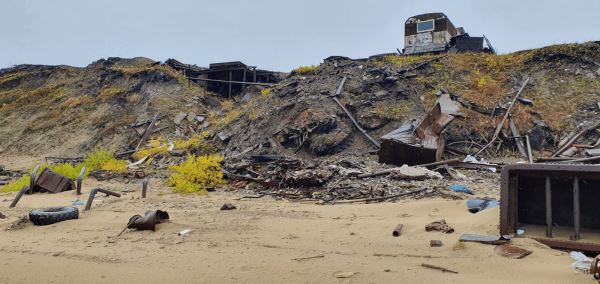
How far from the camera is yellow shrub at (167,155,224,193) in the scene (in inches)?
430

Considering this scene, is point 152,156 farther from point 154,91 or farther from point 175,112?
point 154,91

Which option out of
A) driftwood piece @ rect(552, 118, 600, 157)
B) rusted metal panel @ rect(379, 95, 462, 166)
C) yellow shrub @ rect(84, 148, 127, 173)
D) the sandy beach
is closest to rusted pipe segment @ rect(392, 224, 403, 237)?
the sandy beach

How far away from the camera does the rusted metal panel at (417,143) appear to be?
11.3 meters

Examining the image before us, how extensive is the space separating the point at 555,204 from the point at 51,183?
37.0ft

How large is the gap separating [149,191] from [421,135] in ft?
23.9

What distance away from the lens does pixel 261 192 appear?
10438 millimetres

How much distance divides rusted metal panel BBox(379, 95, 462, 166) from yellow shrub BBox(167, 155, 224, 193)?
4.44m

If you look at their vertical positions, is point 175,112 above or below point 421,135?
above

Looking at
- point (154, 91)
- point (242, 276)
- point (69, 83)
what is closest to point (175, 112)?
point (154, 91)

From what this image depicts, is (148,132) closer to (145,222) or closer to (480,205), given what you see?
(145,222)

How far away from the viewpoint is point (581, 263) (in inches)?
137

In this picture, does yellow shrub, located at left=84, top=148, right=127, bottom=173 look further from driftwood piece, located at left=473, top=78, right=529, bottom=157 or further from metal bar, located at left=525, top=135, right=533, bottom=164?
metal bar, located at left=525, top=135, right=533, bottom=164

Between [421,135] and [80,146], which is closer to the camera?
[421,135]

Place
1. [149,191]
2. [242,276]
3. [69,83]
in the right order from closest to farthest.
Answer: [242,276] < [149,191] < [69,83]
